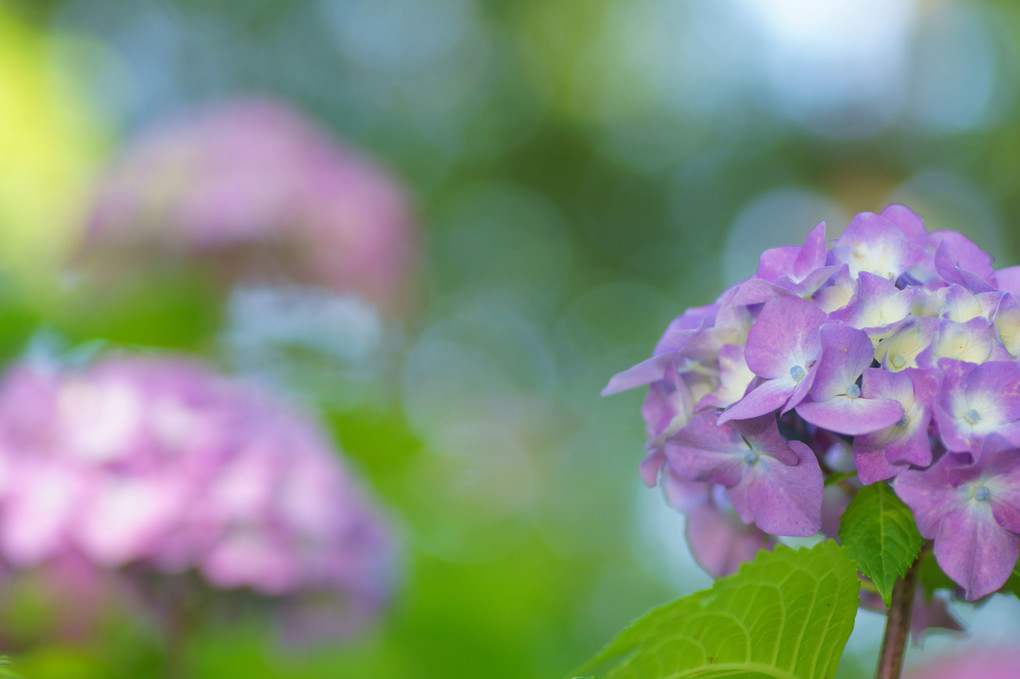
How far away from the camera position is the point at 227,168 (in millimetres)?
1910

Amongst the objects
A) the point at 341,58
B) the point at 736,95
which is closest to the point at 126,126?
the point at 341,58

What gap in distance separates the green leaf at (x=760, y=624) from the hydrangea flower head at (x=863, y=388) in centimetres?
4

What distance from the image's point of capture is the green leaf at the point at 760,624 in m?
0.42

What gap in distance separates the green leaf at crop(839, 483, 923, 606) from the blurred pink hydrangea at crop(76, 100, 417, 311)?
1526 mm

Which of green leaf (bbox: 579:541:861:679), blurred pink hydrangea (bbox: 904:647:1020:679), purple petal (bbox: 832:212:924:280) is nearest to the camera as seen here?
green leaf (bbox: 579:541:861:679)

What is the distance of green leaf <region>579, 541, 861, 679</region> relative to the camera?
0.42 meters

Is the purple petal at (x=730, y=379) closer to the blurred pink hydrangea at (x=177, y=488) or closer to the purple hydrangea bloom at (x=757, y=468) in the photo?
the purple hydrangea bloom at (x=757, y=468)

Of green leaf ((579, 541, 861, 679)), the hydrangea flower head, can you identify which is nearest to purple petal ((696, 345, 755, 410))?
the hydrangea flower head

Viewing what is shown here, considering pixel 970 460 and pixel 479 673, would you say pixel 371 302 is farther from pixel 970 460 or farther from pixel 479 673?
pixel 970 460

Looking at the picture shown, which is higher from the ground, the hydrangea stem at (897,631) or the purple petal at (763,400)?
the purple petal at (763,400)

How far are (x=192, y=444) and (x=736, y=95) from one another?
6.00 metres

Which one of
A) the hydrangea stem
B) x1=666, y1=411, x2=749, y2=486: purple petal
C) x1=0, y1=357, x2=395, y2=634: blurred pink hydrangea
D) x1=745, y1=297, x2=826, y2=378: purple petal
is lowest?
the hydrangea stem

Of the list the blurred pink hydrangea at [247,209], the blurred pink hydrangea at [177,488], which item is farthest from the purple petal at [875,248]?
the blurred pink hydrangea at [247,209]

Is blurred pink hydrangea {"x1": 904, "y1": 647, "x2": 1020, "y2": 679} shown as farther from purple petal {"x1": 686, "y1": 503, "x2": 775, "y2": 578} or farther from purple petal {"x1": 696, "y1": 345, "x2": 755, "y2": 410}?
purple petal {"x1": 696, "y1": 345, "x2": 755, "y2": 410}
